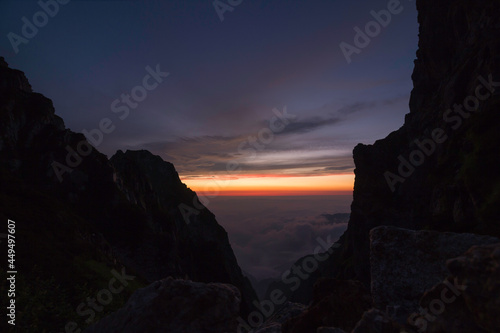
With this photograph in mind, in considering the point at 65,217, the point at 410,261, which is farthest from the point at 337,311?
the point at 65,217

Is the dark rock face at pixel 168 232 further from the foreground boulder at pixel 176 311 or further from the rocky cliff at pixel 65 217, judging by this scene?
the foreground boulder at pixel 176 311

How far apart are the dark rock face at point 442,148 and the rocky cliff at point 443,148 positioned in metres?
0.24

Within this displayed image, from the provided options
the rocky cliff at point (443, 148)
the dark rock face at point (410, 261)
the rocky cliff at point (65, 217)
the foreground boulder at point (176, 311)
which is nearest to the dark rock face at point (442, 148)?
the rocky cliff at point (443, 148)

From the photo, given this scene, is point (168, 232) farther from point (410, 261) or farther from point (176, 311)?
point (410, 261)

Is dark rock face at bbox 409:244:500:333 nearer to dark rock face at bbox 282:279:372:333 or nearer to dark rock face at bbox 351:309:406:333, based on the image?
dark rock face at bbox 351:309:406:333

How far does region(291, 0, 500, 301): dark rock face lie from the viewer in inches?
2088

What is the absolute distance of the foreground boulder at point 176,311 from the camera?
27.9 ft

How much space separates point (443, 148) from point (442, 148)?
4.12ft

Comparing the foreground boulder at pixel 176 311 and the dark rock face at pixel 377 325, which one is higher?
the dark rock face at pixel 377 325

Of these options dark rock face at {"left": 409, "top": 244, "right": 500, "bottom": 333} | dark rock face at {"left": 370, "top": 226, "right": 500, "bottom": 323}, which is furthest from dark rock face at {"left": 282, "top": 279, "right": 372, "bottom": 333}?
dark rock face at {"left": 409, "top": 244, "right": 500, "bottom": 333}

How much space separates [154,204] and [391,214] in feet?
315

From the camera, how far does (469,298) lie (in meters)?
4.65

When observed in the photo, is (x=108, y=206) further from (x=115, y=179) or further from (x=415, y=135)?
(x=415, y=135)

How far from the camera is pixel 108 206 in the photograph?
200 feet
